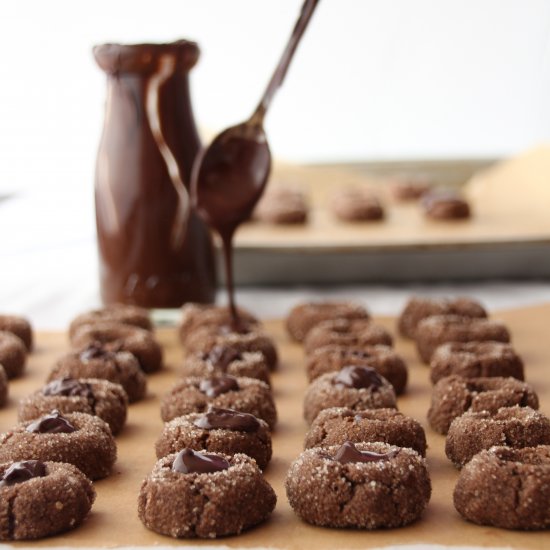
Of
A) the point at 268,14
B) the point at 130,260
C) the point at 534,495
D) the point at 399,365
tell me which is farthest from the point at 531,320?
the point at 268,14

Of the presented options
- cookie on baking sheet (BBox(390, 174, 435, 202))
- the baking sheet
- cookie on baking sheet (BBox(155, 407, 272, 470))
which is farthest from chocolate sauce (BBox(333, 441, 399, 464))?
cookie on baking sheet (BBox(390, 174, 435, 202))

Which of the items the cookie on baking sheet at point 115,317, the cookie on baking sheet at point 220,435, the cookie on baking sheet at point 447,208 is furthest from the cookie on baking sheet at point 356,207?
the cookie on baking sheet at point 220,435

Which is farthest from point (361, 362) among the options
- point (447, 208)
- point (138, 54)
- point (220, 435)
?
point (447, 208)

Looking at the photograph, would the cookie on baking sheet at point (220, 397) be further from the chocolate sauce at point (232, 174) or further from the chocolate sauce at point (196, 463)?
the chocolate sauce at point (232, 174)

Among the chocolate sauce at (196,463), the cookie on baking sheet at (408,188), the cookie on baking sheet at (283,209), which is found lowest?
the chocolate sauce at (196,463)

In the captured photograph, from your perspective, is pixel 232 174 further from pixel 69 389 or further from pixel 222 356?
pixel 69 389

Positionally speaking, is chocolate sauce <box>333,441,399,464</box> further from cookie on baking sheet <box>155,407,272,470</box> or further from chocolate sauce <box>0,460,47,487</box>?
chocolate sauce <box>0,460,47,487</box>
